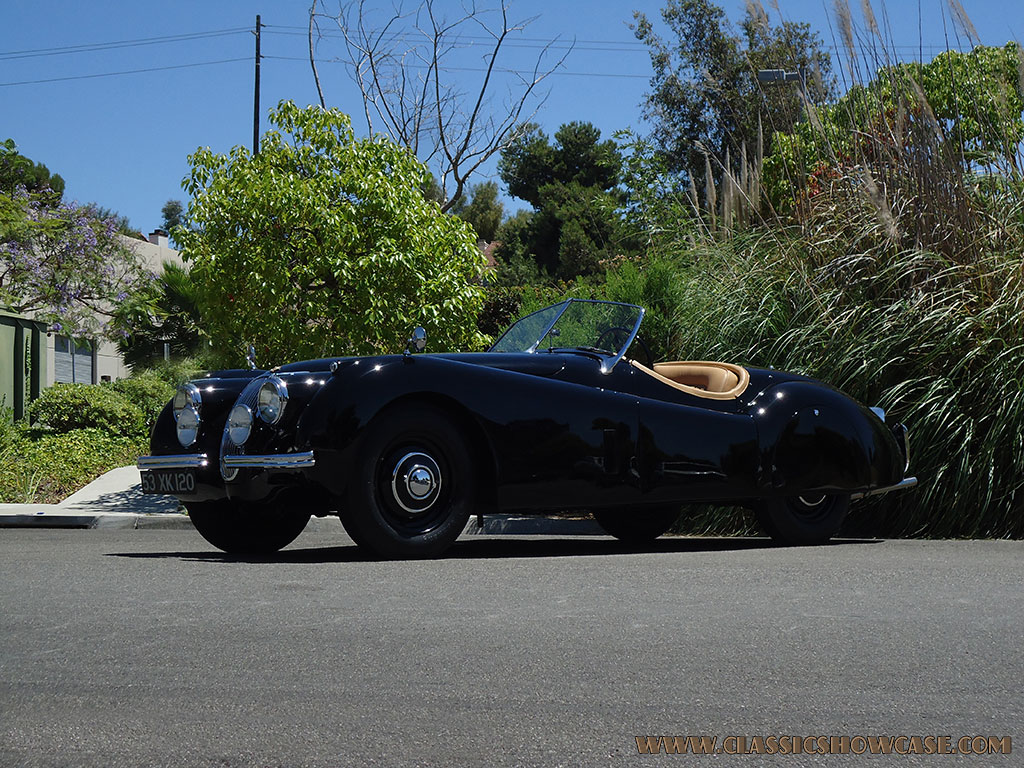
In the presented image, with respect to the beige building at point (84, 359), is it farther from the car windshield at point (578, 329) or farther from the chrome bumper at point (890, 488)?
the chrome bumper at point (890, 488)

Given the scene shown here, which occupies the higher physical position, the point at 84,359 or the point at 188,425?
the point at 84,359

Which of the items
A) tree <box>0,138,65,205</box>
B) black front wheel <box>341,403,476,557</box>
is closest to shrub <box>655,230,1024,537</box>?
black front wheel <box>341,403,476,557</box>

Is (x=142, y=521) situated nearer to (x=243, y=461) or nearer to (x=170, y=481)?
(x=170, y=481)

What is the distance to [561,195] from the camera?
4447 centimetres

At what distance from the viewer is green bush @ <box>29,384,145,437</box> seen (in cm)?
1690

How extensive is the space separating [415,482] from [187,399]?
1.54 m

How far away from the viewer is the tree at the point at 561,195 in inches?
1658

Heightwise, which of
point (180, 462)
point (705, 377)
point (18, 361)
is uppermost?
point (18, 361)

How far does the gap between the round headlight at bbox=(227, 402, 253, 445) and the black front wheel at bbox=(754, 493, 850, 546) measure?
321 centimetres

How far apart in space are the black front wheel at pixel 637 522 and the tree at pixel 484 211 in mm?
40689

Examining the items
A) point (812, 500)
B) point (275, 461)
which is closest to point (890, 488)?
point (812, 500)

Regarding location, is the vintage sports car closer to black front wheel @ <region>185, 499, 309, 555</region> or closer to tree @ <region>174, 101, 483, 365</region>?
black front wheel @ <region>185, 499, 309, 555</region>

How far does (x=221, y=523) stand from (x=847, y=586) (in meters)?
3.62

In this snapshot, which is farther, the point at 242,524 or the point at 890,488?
the point at 890,488
